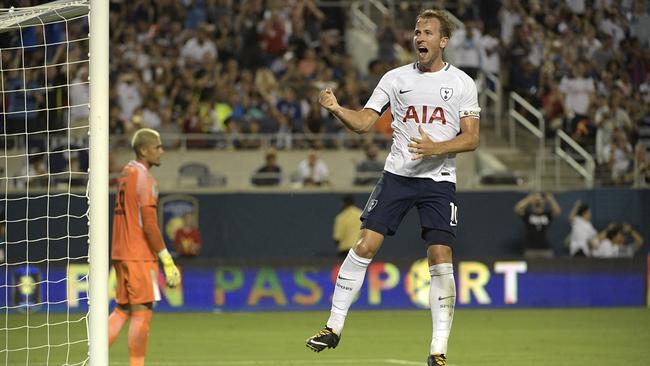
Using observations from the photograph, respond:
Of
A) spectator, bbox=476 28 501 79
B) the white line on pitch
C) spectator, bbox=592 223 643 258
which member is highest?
spectator, bbox=476 28 501 79

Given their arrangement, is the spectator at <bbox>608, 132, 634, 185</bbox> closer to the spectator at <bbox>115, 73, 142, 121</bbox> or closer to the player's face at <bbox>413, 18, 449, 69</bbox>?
the spectator at <bbox>115, 73, 142, 121</bbox>

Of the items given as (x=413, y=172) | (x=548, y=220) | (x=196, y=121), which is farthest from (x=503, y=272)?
(x=413, y=172)

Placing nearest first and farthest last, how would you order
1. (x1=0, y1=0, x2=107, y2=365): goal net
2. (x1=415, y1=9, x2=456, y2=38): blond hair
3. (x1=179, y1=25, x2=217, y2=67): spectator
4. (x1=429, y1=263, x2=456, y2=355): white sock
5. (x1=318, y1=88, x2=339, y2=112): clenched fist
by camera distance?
(x1=318, y1=88, x2=339, y2=112): clenched fist < (x1=415, y1=9, x2=456, y2=38): blond hair < (x1=429, y1=263, x2=456, y2=355): white sock < (x1=0, y1=0, x2=107, y2=365): goal net < (x1=179, y1=25, x2=217, y2=67): spectator

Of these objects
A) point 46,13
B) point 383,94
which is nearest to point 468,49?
point 46,13

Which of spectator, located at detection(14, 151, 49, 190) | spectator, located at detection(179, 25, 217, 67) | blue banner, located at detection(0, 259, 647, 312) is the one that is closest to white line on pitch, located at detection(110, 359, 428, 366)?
blue banner, located at detection(0, 259, 647, 312)

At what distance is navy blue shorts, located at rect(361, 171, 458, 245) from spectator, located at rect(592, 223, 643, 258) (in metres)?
13.7

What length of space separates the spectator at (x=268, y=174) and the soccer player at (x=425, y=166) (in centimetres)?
1297

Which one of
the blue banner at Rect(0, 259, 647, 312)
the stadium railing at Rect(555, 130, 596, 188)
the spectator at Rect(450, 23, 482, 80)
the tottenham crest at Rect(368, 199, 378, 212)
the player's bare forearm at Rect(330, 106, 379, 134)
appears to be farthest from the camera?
the spectator at Rect(450, 23, 482, 80)

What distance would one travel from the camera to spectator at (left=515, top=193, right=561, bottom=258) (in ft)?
73.9

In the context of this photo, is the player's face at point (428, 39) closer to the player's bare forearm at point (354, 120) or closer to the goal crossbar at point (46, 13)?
the player's bare forearm at point (354, 120)

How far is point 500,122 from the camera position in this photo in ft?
85.1

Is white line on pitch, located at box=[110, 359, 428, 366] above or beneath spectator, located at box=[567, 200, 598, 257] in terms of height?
beneath

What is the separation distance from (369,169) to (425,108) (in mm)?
13409

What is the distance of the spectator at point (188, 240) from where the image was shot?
70.8 feet
